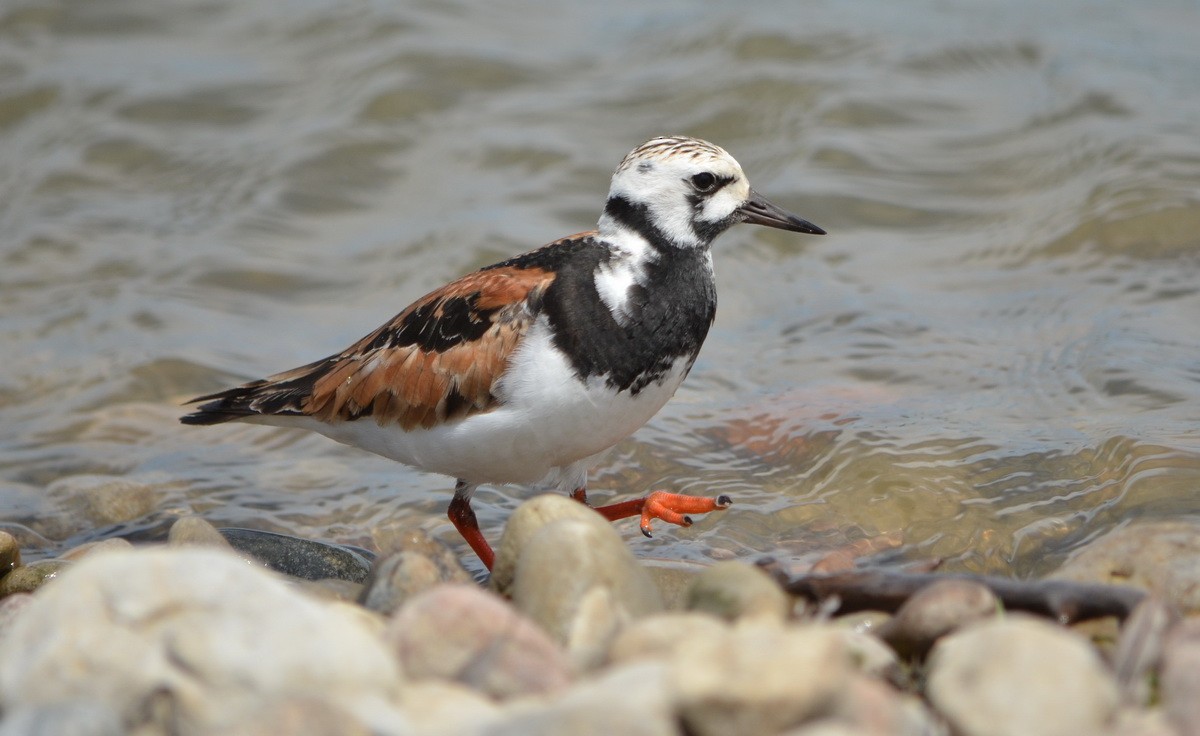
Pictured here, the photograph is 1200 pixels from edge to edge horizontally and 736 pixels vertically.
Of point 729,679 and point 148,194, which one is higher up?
point 729,679

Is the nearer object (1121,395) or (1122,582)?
(1122,582)

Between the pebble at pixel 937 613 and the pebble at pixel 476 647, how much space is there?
91 centimetres

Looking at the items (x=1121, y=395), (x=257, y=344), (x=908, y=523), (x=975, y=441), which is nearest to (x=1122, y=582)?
(x=908, y=523)

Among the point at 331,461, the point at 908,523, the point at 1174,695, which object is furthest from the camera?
the point at 331,461

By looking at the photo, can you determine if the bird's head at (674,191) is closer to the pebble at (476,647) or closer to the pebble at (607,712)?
the pebble at (476,647)

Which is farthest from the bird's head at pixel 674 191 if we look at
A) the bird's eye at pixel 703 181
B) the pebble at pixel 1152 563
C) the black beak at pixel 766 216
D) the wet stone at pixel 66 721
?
the wet stone at pixel 66 721

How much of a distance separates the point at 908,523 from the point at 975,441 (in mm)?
714

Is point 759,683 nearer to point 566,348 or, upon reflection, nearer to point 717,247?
point 566,348

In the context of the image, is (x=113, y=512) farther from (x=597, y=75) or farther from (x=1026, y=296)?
(x=597, y=75)

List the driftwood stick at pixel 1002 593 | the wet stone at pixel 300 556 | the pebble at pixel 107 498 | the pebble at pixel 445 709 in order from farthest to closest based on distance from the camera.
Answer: the pebble at pixel 107 498, the wet stone at pixel 300 556, the driftwood stick at pixel 1002 593, the pebble at pixel 445 709

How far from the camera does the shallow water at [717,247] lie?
5582 mm

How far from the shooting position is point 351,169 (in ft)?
30.4

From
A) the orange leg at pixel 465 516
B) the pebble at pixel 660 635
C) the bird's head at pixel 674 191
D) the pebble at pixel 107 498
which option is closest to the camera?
the pebble at pixel 660 635

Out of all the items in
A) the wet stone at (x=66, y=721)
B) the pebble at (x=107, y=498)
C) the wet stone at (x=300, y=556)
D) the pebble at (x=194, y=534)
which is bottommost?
the pebble at (x=107, y=498)
